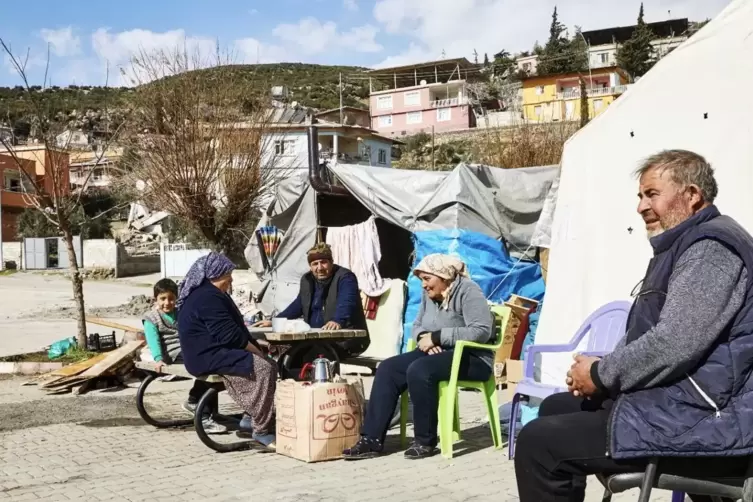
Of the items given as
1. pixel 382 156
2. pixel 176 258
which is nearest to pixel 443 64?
pixel 382 156

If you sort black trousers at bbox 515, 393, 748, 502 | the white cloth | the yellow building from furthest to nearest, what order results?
the yellow building < the white cloth < black trousers at bbox 515, 393, 748, 502

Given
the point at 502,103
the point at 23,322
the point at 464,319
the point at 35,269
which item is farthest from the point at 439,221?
the point at 502,103

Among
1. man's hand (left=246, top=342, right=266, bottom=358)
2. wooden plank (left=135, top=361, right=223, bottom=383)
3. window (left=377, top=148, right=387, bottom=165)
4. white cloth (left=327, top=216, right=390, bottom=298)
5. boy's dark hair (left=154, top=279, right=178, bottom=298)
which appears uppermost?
window (left=377, top=148, right=387, bottom=165)

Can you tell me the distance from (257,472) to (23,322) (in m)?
14.1

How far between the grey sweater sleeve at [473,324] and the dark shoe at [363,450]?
0.84 metres

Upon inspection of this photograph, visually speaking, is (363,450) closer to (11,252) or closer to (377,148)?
(11,252)

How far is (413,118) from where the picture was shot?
261ft

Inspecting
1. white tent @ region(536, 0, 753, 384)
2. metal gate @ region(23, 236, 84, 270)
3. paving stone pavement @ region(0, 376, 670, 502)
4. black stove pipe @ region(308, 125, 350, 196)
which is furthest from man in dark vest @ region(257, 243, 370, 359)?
metal gate @ region(23, 236, 84, 270)

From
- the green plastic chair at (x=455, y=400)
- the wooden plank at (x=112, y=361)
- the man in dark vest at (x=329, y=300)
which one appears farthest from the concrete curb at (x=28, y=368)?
the green plastic chair at (x=455, y=400)

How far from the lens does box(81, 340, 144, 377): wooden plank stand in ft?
28.6

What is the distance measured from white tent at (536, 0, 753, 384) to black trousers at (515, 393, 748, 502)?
3423 mm

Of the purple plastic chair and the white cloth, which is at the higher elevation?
the white cloth

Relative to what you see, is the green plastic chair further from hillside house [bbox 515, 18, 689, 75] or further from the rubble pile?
hillside house [bbox 515, 18, 689, 75]

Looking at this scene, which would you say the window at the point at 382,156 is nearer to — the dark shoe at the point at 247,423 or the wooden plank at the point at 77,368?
the wooden plank at the point at 77,368
